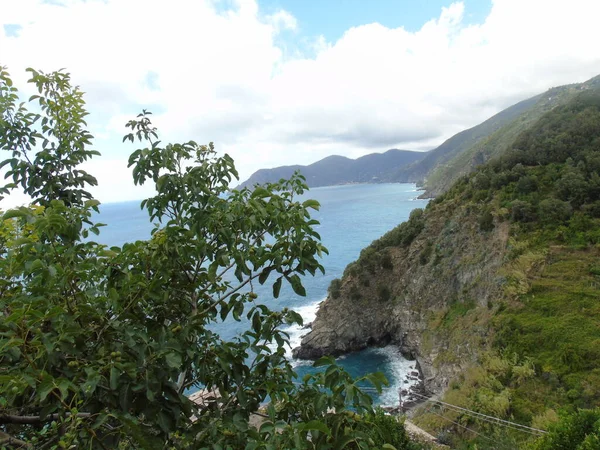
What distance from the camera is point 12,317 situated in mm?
2018

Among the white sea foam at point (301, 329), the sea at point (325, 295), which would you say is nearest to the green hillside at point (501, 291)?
the white sea foam at point (301, 329)

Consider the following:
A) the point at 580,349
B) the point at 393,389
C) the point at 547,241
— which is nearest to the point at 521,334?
the point at 580,349

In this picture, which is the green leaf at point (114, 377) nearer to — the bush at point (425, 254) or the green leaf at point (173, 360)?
the green leaf at point (173, 360)

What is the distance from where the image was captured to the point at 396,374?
105ft

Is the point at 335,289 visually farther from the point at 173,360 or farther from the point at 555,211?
the point at 173,360

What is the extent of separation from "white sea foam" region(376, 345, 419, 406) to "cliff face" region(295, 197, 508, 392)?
112cm

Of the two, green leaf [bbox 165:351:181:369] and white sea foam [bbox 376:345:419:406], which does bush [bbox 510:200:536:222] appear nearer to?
white sea foam [bbox 376:345:419:406]

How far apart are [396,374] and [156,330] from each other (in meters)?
33.7

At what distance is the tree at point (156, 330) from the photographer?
2.16m

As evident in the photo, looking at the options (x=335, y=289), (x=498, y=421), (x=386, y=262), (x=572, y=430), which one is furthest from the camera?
(x=386, y=262)

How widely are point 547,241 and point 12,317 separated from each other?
3178 centimetres

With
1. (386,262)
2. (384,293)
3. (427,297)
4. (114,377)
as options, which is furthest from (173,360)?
(386,262)

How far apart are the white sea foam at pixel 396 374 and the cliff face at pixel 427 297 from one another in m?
1.12

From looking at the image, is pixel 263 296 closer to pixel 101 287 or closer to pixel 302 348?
pixel 302 348
